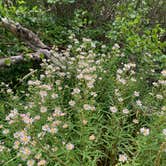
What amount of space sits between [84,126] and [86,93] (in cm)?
31

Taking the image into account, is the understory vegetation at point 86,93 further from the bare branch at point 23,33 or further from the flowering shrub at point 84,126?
the bare branch at point 23,33

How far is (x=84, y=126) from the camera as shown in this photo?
2.12 m

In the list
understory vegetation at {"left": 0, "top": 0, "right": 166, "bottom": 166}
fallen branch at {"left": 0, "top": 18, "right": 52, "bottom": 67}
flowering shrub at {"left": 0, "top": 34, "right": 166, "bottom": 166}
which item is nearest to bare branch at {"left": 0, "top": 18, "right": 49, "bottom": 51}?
fallen branch at {"left": 0, "top": 18, "right": 52, "bottom": 67}

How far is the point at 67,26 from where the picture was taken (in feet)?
13.4

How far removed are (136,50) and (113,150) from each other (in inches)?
58.1

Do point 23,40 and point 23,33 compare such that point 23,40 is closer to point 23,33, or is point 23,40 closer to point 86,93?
point 23,33

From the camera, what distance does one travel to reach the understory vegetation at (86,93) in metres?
2.03

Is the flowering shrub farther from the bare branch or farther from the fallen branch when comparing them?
the bare branch

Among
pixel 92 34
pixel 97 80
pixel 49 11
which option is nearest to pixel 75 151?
pixel 97 80

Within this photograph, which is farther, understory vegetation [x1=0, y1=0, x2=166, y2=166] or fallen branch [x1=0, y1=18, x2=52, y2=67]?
fallen branch [x1=0, y1=18, x2=52, y2=67]

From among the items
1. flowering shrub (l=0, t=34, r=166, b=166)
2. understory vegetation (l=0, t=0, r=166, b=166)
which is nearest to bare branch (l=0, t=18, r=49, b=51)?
understory vegetation (l=0, t=0, r=166, b=166)

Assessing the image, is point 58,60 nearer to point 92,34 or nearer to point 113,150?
point 92,34

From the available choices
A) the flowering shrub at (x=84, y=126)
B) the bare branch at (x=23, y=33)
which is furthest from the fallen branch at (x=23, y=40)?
the flowering shrub at (x=84, y=126)

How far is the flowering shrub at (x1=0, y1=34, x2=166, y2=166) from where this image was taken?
196 centimetres
